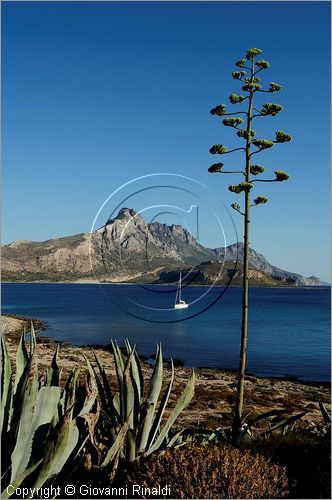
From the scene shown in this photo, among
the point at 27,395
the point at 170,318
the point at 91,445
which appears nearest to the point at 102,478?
the point at 91,445

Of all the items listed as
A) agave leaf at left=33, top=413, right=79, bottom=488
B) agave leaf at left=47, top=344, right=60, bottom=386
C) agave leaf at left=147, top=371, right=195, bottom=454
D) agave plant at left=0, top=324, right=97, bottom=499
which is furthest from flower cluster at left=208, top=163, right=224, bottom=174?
agave leaf at left=33, top=413, right=79, bottom=488

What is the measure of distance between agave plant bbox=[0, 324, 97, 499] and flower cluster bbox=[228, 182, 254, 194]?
11.5 ft

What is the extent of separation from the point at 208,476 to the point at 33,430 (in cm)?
141

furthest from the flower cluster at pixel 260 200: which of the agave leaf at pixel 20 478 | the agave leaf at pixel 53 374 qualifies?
the agave leaf at pixel 20 478

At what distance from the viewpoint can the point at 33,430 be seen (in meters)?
4.38

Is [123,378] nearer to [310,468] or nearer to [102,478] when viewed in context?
[102,478]

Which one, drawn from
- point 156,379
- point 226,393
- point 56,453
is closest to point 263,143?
point 156,379

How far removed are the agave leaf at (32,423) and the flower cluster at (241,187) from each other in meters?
3.69

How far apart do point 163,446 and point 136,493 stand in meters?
1.43

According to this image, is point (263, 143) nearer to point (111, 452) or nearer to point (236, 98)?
point (236, 98)

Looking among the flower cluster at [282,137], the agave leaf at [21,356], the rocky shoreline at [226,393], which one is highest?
the flower cluster at [282,137]

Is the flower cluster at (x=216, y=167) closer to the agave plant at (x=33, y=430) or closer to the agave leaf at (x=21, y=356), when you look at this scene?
the agave leaf at (x=21, y=356)

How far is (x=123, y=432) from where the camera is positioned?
4.47 m

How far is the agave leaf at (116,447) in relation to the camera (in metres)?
4.47
